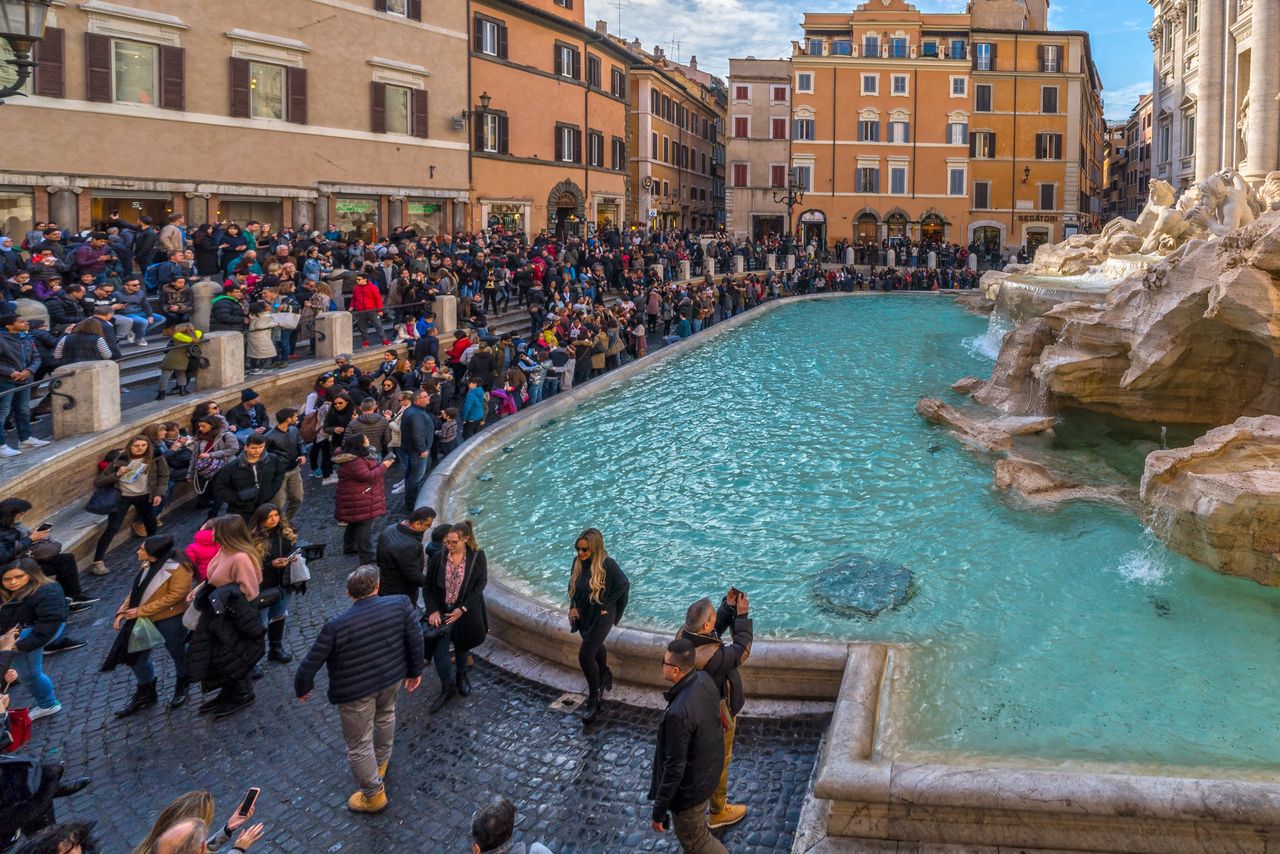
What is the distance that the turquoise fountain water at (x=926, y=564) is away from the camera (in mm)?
5375

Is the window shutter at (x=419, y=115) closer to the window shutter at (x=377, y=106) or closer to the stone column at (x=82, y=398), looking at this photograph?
the window shutter at (x=377, y=106)

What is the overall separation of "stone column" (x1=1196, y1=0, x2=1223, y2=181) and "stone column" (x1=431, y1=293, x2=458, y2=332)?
29.5 metres

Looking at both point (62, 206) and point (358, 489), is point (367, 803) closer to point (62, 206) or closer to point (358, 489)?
point (358, 489)

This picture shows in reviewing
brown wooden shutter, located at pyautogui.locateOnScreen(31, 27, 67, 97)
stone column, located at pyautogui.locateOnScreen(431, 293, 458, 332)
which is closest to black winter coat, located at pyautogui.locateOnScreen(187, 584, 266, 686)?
stone column, located at pyautogui.locateOnScreen(431, 293, 458, 332)

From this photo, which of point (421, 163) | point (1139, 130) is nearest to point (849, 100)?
point (421, 163)

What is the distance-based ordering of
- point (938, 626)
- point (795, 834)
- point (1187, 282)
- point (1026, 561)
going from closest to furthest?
point (795, 834), point (938, 626), point (1026, 561), point (1187, 282)

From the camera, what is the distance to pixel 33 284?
12195 millimetres

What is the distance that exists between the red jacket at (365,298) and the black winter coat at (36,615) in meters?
11.3

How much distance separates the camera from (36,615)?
568 cm

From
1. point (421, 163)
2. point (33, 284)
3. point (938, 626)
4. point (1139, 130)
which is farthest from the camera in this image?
point (1139, 130)

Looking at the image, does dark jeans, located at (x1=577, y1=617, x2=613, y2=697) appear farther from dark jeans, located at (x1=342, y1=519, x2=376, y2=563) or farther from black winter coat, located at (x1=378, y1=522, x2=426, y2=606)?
dark jeans, located at (x1=342, y1=519, x2=376, y2=563)

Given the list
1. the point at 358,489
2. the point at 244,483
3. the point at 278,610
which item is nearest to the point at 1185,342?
the point at 358,489

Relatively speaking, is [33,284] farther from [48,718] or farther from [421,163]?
[421,163]

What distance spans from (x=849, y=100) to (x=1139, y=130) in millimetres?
42168
